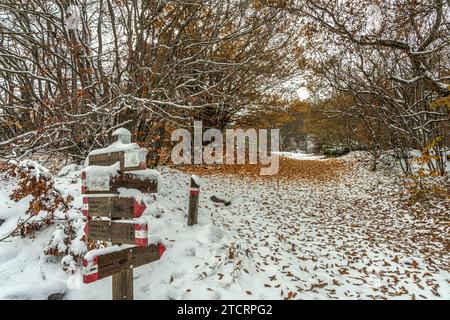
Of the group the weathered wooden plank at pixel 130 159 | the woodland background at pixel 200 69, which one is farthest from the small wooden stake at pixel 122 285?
the woodland background at pixel 200 69

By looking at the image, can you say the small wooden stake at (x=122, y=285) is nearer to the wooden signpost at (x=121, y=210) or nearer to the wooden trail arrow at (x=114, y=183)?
the wooden signpost at (x=121, y=210)

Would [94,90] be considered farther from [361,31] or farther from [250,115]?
[250,115]

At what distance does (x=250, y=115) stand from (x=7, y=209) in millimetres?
12350

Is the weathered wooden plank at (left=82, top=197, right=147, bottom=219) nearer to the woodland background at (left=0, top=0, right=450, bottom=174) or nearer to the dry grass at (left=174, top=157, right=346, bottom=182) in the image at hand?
the woodland background at (left=0, top=0, right=450, bottom=174)

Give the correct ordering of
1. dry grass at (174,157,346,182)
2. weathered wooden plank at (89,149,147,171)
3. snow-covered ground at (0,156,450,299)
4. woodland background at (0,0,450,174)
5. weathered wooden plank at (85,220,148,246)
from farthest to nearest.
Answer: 1. dry grass at (174,157,346,182)
2. woodland background at (0,0,450,174)
3. snow-covered ground at (0,156,450,299)
4. weathered wooden plank at (89,149,147,171)
5. weathered wooden plank at (85,220,148,246)

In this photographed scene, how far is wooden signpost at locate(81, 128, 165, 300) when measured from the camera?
299 centimetres

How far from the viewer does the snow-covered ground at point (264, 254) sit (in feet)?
13.0

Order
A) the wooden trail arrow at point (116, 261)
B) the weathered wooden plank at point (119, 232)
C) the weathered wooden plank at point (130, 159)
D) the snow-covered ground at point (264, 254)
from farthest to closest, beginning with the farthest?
the snow-covered ground at point (264, 254) → the weathered wooden plank at point (130, 159) → the weathered wooden plank at point (119, 232) → the wooden trail arrow at point (116, 261)

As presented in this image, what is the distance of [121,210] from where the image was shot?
307 centimetres

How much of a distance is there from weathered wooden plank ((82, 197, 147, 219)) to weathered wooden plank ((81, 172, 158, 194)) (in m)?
0.10

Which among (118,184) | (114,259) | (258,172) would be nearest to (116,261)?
(114,259)

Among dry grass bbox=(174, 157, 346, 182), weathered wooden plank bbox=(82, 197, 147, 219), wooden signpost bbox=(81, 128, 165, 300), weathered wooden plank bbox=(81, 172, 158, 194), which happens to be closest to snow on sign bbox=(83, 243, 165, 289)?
wooden signpost bbox=(81, 128, 165, 300)

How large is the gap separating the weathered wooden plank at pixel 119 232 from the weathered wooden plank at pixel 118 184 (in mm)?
378

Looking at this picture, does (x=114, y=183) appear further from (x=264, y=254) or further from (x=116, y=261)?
(x=264, y=254)
